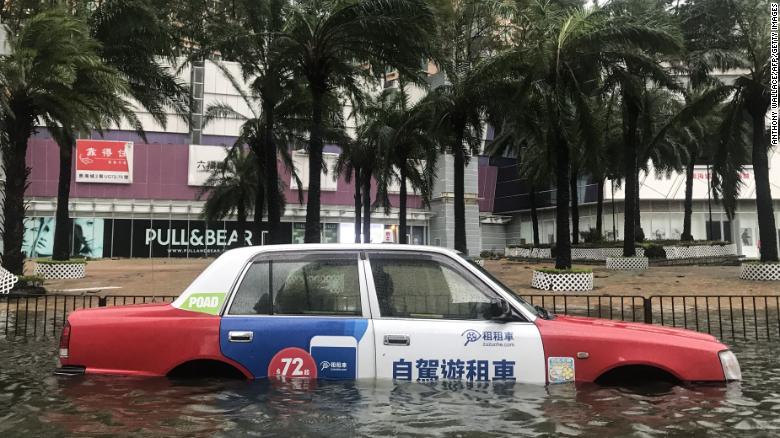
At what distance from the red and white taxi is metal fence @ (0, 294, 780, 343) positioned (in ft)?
12.0

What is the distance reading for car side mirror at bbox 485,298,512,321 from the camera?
13.9 ft

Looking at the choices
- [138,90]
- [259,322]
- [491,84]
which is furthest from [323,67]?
[259,322]

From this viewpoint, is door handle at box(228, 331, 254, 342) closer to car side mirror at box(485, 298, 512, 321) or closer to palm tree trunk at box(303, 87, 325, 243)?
car side mirror at box(485, 298, 512, 321)

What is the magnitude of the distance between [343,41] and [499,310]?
13.1 metres

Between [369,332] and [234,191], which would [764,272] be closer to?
[369,332]

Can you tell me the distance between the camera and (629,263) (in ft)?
86.0

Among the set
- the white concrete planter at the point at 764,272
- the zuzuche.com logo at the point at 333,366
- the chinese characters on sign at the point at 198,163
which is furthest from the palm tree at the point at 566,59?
the chinese characters on sign at the point at 198,163

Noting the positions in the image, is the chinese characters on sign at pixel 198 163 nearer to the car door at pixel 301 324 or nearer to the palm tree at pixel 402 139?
the palm tree at pixel 402 139

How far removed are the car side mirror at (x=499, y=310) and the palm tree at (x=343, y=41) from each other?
37.8 ft

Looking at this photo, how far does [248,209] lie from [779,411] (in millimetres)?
35579

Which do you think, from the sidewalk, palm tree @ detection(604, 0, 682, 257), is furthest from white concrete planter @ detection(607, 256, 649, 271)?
the sidewalk

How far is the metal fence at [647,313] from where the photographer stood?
8.80 m

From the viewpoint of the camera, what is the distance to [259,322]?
434 centimetres

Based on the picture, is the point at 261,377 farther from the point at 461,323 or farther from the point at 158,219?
the point at 158,219
